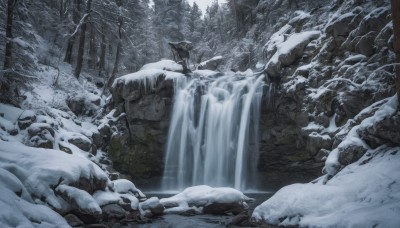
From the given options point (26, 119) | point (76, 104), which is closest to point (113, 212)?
point (26, 119)

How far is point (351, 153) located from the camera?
9.79m

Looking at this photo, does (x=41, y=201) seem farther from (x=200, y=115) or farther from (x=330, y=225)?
(x=200, y=115)

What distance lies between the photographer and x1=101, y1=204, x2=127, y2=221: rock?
10.0 meters

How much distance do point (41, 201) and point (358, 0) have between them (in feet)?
57.0

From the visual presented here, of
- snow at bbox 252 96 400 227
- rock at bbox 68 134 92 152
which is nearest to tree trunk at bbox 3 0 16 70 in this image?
rock at bbox 68 134 92 152

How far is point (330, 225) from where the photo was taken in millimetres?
6832

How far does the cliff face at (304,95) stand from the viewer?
14.8m

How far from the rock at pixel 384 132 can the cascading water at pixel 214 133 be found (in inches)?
450

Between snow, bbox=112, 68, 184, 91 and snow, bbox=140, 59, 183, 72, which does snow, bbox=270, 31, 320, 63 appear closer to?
snow, bbox=112, 68, 184, 91

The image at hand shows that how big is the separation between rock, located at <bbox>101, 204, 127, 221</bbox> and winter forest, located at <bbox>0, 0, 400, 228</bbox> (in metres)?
0.04

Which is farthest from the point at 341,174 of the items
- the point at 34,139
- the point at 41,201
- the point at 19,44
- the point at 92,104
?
the point at 92,104

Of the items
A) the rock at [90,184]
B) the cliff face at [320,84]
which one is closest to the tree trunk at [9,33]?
the rock at [90,184]

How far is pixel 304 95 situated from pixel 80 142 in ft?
39.8

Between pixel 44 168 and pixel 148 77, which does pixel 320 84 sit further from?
pixel 44 168
